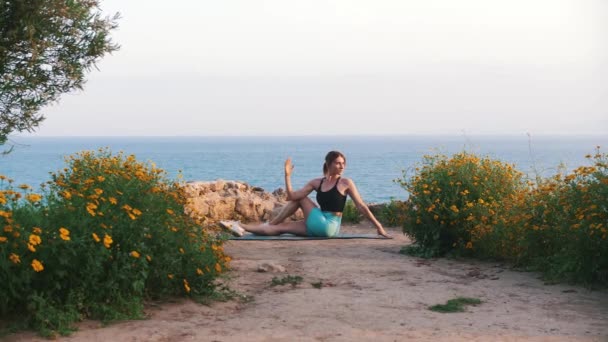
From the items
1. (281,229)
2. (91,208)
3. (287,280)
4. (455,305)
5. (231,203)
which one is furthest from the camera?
(231,203)

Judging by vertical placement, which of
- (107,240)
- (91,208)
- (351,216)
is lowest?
(351,216)

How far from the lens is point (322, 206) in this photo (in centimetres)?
1191

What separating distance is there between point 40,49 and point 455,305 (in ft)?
21.7

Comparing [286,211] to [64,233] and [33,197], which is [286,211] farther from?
[64,233]

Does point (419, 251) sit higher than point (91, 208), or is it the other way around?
point (91, 208)

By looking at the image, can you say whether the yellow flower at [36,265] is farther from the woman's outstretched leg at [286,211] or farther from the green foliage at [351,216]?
the green foliage at [351,216]

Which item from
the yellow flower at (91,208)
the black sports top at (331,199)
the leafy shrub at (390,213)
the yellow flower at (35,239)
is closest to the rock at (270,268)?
the yellow flower at (91,208)

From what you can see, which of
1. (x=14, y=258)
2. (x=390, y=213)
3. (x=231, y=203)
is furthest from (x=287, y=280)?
(x=390, y=213)

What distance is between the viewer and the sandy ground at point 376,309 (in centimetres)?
568

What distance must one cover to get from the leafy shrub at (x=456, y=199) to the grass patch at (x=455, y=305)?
102 inches

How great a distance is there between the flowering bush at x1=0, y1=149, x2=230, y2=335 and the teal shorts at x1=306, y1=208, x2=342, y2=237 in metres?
4.75

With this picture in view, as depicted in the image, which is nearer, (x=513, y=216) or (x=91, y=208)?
(x=91, y=208)

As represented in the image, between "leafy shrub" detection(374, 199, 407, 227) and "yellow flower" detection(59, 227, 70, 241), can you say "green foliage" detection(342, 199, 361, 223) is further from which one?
"yellow flower" detection(59, 227, 70, 241)

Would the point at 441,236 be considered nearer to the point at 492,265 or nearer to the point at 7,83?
the point at 492,265
